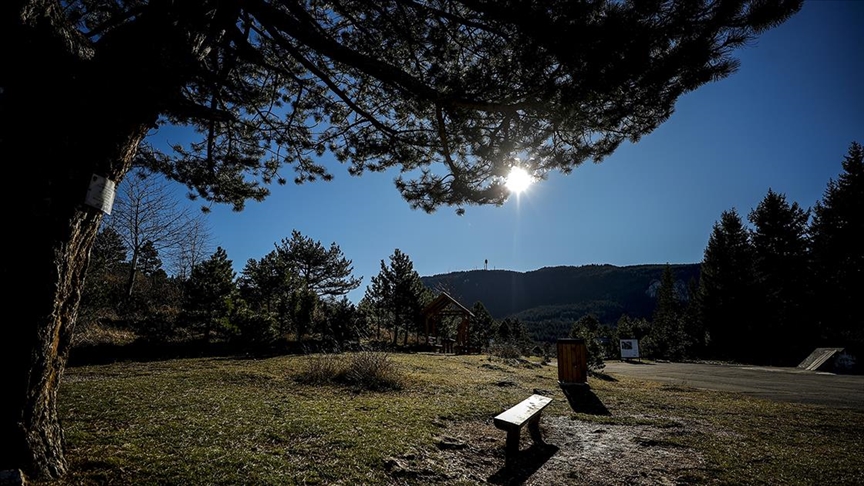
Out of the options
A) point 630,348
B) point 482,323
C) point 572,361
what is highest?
point 482,323

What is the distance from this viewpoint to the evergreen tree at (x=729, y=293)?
2312cm

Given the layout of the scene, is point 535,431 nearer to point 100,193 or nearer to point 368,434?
point 368,434

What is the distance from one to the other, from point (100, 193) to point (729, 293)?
32.0 m

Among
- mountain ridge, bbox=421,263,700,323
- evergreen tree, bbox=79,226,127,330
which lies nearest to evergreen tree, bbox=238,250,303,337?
evergreen tree, bbox=79,226,127,330

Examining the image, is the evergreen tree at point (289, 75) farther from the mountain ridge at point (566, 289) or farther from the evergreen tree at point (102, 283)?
the mountain ridge at point (566, 289)

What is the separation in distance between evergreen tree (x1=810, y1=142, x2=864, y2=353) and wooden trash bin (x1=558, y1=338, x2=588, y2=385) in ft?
60.0

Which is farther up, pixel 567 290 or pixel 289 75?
pixel 567 290

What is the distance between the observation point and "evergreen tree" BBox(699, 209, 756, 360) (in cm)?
2312

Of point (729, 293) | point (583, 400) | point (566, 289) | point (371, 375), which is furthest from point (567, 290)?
point (371, 375)

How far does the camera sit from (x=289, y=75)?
16.1 feet

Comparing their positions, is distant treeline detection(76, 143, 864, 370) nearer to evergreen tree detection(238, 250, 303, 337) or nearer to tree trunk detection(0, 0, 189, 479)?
evergreen tree detection(238, 250, 303, 337)

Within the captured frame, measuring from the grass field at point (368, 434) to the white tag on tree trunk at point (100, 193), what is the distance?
1.74 metres

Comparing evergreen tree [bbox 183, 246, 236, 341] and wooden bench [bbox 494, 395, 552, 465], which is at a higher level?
evergreen tree [bbox 183, 246, 236, 341]

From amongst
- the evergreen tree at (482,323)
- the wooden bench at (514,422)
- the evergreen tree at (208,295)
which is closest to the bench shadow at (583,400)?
the wooden bench at (514,422)
